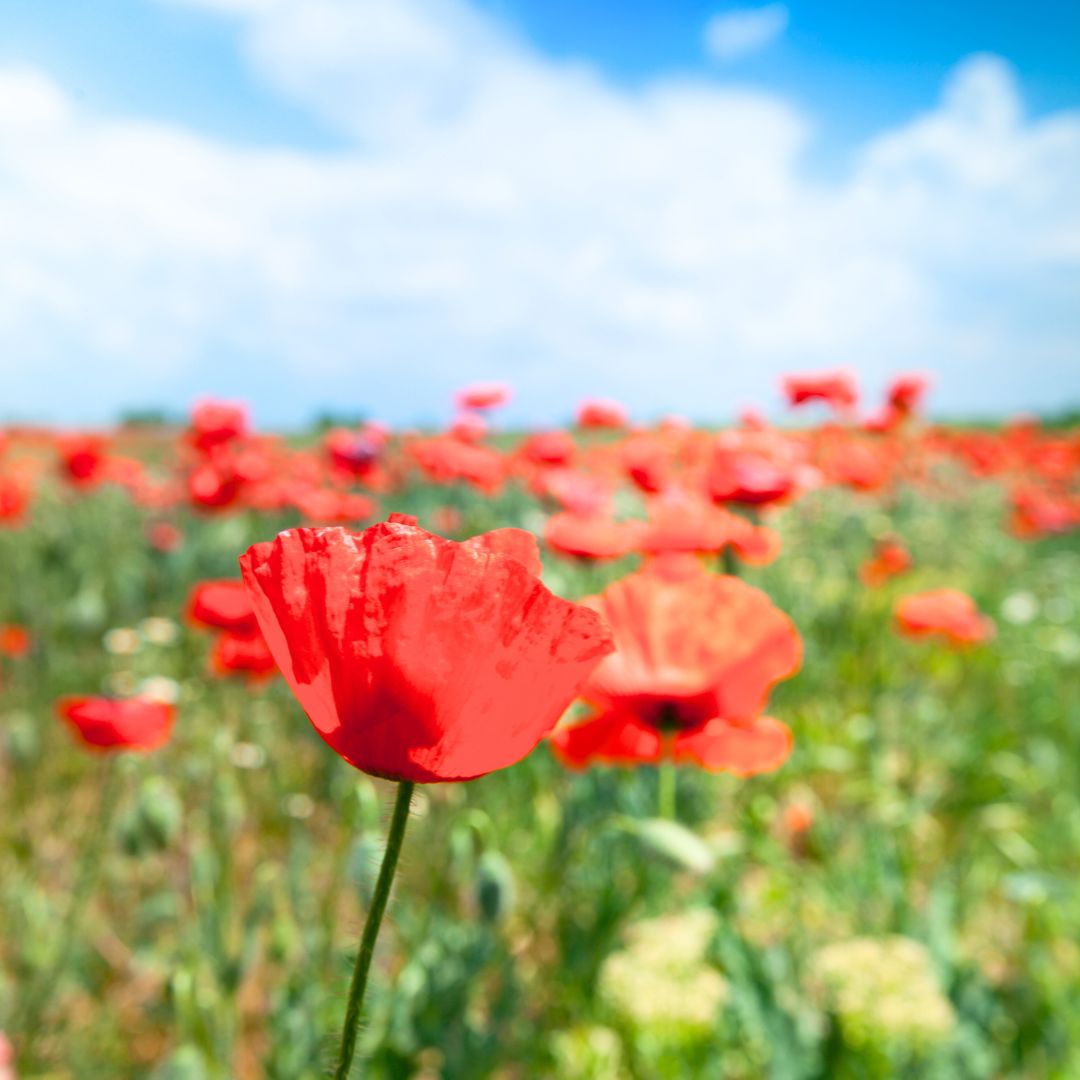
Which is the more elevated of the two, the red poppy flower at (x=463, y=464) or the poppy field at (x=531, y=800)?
the red poppy flower at (x=463, y=464)

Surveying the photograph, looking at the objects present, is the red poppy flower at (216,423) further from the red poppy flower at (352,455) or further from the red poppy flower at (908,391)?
the red poppy flower at (908,391)

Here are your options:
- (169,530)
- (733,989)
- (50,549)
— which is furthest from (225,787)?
(50,549)

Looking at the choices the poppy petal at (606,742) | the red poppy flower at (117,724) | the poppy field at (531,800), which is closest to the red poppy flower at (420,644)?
the poppy field at (531,800)

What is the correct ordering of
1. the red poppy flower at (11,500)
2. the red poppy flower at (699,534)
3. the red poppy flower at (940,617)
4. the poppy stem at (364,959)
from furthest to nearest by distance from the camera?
1. the red poppy flower at (11,500)
2. the red poppy flower at (940,617)
3. the red poppy flower at (699,534)
4. the poppy stem at (364,959)

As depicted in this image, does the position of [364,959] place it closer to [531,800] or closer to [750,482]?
[750,482]

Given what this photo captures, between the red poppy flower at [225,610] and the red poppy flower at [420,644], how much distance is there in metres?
1.36

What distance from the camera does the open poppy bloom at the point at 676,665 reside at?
1.11 m

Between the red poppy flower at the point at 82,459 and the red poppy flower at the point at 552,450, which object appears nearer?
the red poppy flower at the point at 552,450

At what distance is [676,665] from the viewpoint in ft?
3.80

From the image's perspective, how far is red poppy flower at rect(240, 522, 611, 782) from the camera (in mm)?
550

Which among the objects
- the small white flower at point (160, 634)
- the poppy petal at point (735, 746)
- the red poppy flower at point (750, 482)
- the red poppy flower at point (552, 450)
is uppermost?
the red poppy flower at point (552, 450)

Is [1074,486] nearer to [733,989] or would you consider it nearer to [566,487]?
[566,487]

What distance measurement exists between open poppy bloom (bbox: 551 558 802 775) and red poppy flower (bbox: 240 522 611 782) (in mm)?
524

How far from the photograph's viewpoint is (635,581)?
117cm
